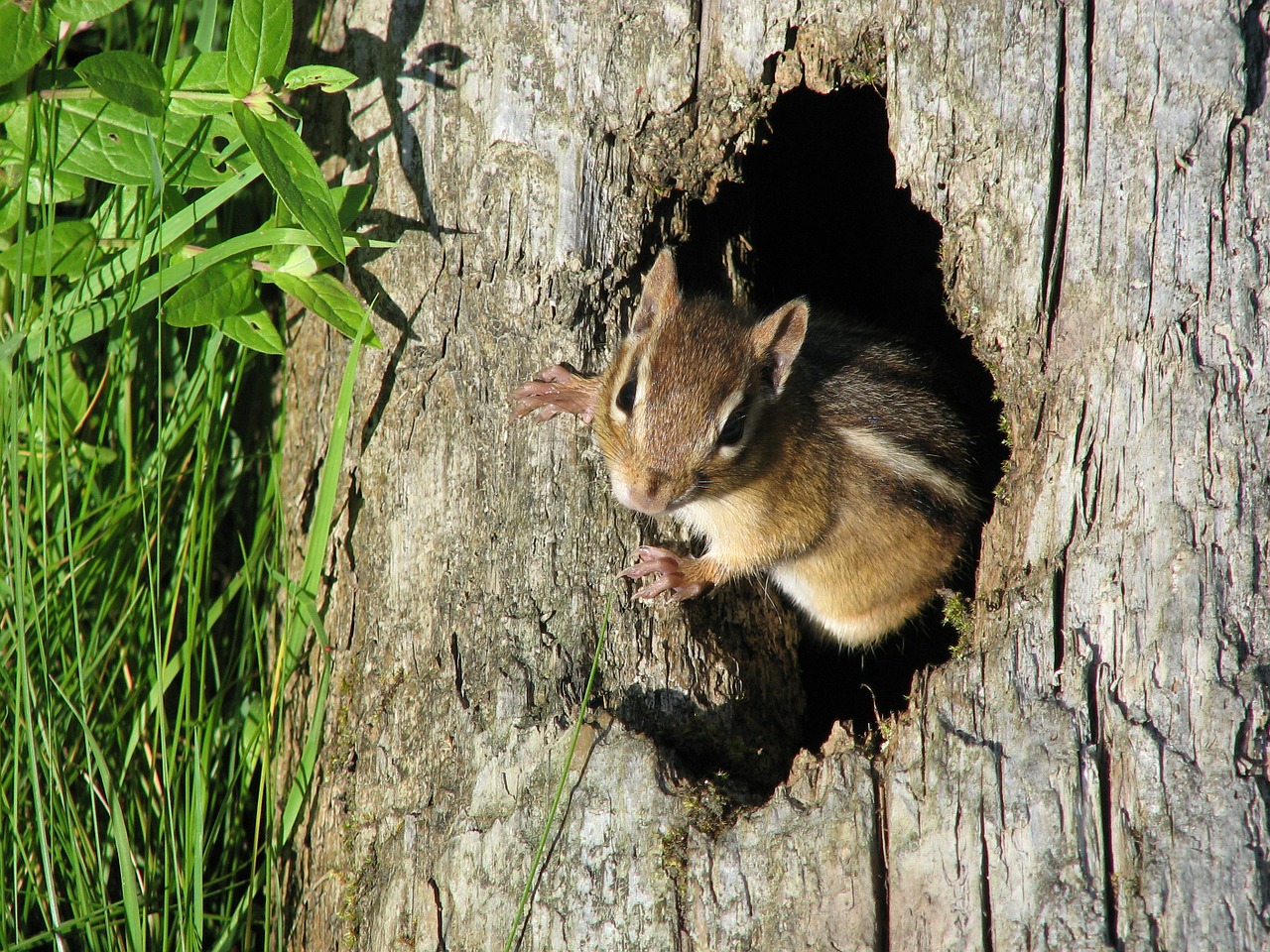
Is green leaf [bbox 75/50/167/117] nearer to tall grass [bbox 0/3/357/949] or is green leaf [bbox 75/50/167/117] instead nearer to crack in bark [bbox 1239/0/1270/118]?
tall grass [bbox 0/3/357/949]

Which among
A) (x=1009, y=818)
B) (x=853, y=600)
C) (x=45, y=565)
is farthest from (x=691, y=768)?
(x=45, y=565)

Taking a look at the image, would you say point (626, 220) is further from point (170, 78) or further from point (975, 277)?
point (170, 78)

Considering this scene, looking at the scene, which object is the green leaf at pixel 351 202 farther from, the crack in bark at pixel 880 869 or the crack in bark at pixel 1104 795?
the crack in bark at pixel 1104 795

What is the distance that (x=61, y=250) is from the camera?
3.20 m

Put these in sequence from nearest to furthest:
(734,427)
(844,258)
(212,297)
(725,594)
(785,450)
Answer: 1. (212,297)
2. (734,427)
3. (785,450)
4. (725,594)
5. (844,258)

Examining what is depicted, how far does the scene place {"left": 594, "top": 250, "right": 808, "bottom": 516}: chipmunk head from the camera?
3211mm

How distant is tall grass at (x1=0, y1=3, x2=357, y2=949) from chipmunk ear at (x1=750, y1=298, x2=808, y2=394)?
1313 mm

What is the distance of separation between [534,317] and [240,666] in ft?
4.88

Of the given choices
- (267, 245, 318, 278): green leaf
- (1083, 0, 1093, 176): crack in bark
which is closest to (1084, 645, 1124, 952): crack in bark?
(1083, 0, 1093, 176): crack in bark

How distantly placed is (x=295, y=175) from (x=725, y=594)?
6.54 feet

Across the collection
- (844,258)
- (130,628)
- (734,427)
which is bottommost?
(130,628)

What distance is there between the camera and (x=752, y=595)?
4004 mm

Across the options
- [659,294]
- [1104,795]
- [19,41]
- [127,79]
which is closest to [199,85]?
[127,79]

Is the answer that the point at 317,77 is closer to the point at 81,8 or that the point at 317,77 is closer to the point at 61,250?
the point at 81,8
